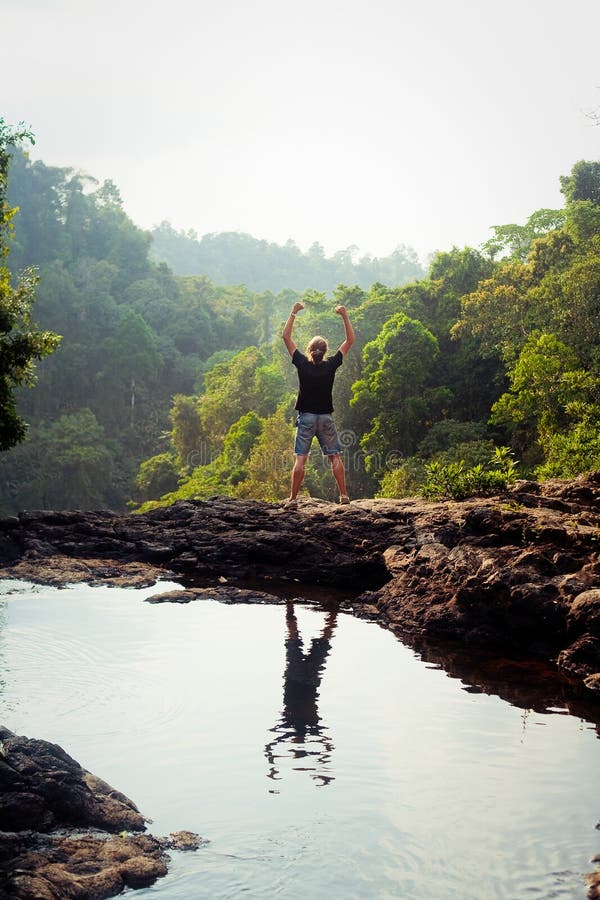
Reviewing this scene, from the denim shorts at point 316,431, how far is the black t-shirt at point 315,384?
0.08 metres

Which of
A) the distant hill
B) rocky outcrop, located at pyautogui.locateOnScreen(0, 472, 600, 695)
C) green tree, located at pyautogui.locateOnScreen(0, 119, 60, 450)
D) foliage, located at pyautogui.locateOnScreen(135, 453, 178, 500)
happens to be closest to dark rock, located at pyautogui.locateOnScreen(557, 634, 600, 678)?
rocky outcrop, located at pyautogui.locateOnScreen(0, 472, 600, 695)

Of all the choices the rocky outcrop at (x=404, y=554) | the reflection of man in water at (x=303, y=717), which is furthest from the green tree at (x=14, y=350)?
the reflection of man in water at (x=303, y=717)

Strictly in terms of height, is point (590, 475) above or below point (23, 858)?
above

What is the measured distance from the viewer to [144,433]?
251 ft

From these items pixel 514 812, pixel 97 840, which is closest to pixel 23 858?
pixel 97 840

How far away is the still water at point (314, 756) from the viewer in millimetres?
3885

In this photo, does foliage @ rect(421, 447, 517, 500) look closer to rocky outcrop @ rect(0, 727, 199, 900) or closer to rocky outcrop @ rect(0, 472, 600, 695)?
rocky outcrop @ rect(0, 472, 600, 695)

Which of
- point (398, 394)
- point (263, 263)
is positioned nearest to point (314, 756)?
point (398, 394)

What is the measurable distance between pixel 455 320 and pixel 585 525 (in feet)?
104

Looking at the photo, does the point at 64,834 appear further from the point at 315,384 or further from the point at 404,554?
the point at 315,384

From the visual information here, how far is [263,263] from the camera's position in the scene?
152m

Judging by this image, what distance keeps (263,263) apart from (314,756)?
151 m

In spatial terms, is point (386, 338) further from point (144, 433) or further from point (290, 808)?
point (144, 433)

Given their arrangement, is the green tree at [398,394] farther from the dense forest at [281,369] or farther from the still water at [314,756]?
the still water at [314,756]
